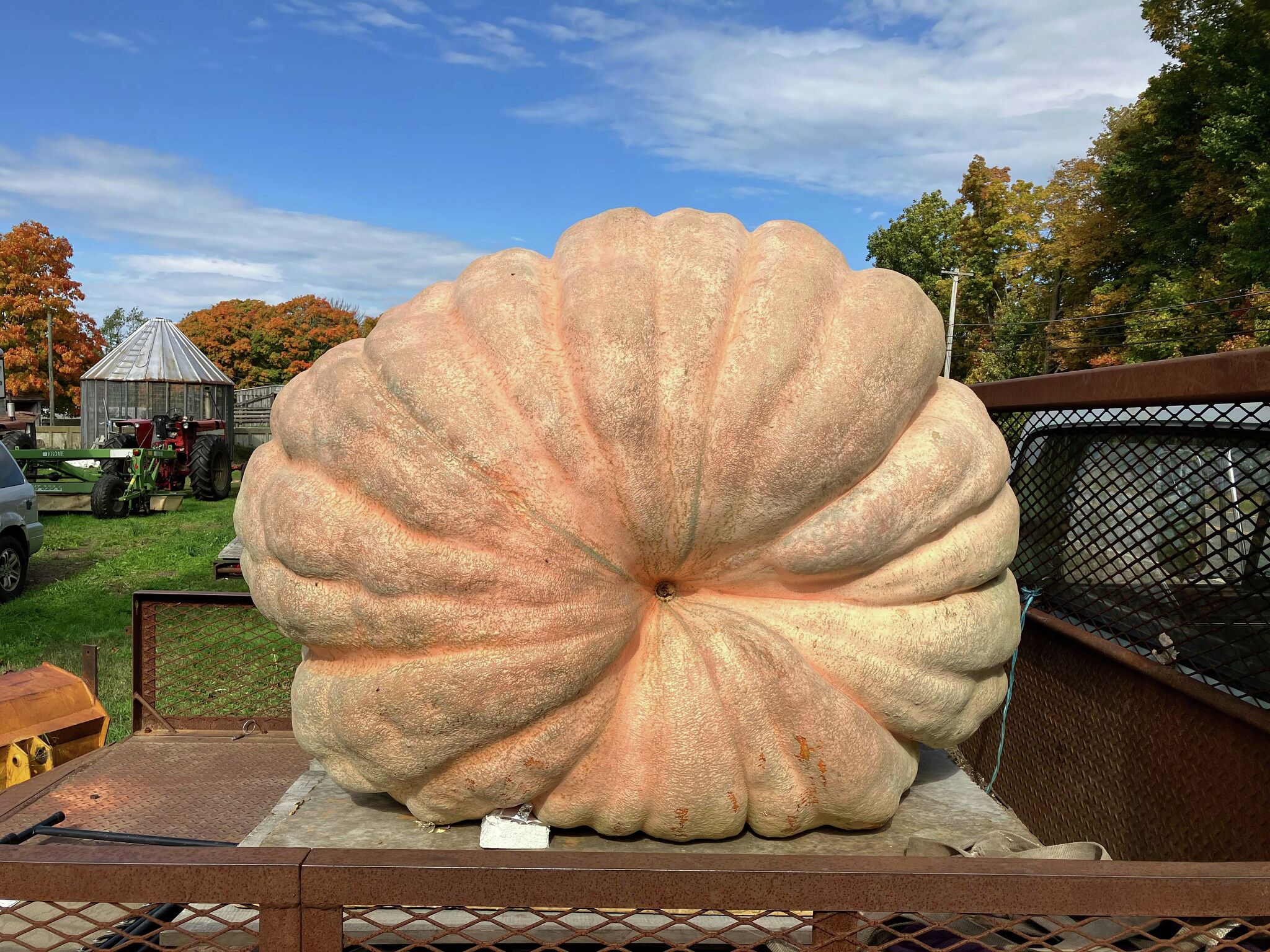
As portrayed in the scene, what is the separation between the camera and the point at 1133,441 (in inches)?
139

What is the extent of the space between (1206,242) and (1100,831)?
77.1 ft

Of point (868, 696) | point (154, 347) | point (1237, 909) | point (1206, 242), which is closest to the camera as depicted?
point (1237, 909)

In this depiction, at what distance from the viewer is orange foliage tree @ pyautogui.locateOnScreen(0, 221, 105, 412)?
3241 centimetres

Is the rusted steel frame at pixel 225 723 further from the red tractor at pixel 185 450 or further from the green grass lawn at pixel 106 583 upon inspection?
the red tractor at pixel 185 450

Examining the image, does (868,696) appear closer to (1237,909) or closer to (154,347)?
(1237,909)

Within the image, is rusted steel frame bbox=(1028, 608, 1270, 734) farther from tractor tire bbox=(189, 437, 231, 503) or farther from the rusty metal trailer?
tractor tire bbox=(189, 437, 231, 503)

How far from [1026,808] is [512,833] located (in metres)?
2.20

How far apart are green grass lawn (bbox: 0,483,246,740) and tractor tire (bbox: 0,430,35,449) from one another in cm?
366

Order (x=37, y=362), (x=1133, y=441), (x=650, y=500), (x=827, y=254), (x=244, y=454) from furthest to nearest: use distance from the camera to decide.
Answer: (x=37, y=362) < (x=244, y=454) < (x=1133, y=441) < (x=827, y=254) < (x=650, y=500)

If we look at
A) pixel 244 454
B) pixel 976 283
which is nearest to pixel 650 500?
pixel 244 454

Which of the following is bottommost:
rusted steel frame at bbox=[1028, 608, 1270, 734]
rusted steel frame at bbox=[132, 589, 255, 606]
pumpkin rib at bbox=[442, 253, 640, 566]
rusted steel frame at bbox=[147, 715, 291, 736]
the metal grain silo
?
rusted steel frame at bbox=[147, 715, 291, 736]

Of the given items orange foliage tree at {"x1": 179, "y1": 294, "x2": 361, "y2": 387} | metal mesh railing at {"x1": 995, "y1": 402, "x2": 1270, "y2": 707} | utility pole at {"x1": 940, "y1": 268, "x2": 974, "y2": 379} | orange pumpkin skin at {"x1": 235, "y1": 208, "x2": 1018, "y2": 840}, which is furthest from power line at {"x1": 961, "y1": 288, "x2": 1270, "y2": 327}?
orange foliage tree at {"x1": 179, "y1": 294, "x2": 361, "y2": 387}

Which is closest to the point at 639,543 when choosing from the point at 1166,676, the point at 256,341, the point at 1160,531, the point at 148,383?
the point at 1166,676

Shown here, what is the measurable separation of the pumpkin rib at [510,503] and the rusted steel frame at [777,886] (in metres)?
0.84
